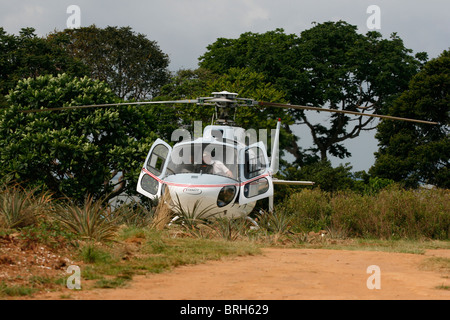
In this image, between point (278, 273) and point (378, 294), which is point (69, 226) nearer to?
point (278, 273)

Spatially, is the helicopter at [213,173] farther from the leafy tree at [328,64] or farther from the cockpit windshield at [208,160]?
the leafy tree at [328,64]

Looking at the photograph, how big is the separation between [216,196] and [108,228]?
4.87 meters

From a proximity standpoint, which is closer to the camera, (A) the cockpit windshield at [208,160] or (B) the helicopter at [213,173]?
(B) the helicopter at [213,173]

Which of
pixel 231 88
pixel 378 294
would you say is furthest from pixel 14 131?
pixel 378 294

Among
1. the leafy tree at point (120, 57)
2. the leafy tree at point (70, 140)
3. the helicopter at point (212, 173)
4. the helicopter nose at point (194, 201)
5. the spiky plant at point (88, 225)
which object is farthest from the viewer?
the leafy tree at point (120, 57)

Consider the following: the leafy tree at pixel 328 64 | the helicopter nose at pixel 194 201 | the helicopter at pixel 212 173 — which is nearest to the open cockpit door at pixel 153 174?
the helicopter at pixel 212 173

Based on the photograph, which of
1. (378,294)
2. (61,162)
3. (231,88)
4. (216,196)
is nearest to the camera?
(378,294)

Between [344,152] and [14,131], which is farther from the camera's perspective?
[344,152]

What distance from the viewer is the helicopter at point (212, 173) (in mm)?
15055

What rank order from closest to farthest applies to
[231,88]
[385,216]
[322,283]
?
1. [322,283]
2. [385,216]
3. [231,88]

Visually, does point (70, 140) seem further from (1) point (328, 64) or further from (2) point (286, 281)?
(1) point (328, 64)

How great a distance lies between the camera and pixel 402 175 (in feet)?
118

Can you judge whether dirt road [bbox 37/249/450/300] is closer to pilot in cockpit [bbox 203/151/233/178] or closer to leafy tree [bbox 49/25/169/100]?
pilot in cockpit [bbox 203/151/233/178]

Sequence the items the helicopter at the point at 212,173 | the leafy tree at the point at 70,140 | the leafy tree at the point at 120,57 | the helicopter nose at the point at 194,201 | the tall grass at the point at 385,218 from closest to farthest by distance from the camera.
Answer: the helicopter nose at the point at 194,201, the helicopter at the point at 212,173, the tall grass at the point at 385,218, the leafy tree at the point at 70,140, the leafy tree at the point at 120,57
